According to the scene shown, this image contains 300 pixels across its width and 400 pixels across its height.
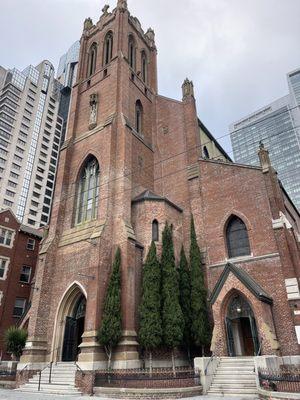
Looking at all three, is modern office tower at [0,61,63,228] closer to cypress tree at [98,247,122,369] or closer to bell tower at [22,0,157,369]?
bell tower at [22,0,157,369]

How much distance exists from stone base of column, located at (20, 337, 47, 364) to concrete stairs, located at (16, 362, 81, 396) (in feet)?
2.58

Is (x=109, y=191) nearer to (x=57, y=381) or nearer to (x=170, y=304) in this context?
(x=170, y=304)

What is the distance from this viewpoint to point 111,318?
1579 cm

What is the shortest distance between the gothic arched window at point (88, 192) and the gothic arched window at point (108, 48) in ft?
37.7

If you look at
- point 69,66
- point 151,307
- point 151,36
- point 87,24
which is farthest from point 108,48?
point 69,66

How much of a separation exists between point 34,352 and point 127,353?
18.9 feet

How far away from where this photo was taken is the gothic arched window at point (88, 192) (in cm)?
2212

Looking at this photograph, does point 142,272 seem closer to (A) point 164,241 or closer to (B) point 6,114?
(A) point 164,241

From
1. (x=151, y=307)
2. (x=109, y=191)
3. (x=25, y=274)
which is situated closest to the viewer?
(x=151, y=307)

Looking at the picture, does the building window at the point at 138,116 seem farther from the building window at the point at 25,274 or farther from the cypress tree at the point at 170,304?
the building window at the point at 25,274

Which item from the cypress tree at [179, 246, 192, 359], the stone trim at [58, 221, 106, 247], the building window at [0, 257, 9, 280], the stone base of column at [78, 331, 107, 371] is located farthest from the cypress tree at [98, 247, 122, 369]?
the building window at [0, 257, 9, 280]

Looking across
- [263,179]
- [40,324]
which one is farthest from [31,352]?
[263,179]

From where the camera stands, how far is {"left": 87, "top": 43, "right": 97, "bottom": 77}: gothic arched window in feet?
101

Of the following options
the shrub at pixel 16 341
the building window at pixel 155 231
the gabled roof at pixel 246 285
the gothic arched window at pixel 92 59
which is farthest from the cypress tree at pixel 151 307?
the gothic arched window at pixel 92 59
